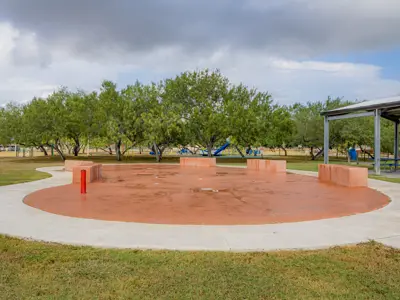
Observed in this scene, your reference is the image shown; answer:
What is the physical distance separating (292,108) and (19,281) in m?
46.0

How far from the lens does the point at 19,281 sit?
14.0ft

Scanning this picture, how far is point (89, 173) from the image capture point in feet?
51.1

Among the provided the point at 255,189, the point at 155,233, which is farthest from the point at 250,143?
the point at 155,233

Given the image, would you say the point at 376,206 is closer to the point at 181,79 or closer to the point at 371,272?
the point at 371,272

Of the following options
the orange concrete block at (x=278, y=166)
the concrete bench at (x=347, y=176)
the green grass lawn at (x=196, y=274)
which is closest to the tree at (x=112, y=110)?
the orange concrete block at (x=278, y=166)

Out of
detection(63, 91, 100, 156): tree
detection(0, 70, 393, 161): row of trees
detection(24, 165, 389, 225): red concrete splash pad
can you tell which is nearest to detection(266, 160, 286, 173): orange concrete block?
detection(24, 165, 389, 225): red concrete splash pad

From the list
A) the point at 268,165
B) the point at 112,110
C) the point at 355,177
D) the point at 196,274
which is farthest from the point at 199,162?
the point at 196,274

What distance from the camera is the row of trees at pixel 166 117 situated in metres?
35.3

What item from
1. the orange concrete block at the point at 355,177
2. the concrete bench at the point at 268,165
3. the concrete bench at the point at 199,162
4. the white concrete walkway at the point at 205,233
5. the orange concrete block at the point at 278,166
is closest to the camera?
the white concrete walkway at the point at 205,233

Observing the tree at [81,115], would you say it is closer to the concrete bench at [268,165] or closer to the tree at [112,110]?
the tree at [112,110]

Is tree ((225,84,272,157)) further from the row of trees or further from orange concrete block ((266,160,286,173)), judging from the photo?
orange concrete block ((266,160,286,173))

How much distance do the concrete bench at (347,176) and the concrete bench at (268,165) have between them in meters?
6.08

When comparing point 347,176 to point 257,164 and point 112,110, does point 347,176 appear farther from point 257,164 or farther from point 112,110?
point 112,110

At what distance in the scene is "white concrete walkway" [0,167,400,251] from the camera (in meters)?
5.85
